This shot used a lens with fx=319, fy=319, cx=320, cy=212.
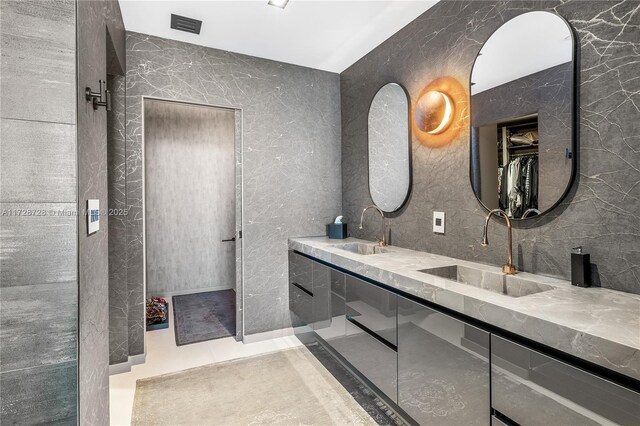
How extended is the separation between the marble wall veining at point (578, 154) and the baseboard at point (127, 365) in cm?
230

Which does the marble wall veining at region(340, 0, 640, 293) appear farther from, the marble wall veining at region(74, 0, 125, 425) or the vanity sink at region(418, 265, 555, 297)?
the marble wall veining at region(74, 0, 125, 425)

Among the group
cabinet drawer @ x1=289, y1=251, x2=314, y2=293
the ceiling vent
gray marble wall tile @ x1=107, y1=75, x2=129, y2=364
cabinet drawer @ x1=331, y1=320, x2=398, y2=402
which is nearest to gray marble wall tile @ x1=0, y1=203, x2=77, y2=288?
cabinet drawer @ x1=331, y1=320, x2=398, y2=402

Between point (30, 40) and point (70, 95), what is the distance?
187mm

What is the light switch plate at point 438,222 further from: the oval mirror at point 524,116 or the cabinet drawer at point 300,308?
the cabinet drawer at point 300,308

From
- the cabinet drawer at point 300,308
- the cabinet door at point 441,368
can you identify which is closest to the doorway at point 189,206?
the cabinet drawer at point 300,308

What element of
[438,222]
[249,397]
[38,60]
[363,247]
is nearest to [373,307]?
[438,222]

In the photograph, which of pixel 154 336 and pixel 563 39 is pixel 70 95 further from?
pixel 154 336

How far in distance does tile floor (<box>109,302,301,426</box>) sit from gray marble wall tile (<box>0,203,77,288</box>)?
57.8 inches

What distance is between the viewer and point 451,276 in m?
1.88

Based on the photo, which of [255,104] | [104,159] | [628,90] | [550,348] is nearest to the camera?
[550,348]

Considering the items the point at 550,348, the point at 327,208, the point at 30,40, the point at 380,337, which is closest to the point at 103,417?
the point at 380,337

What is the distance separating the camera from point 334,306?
2322 millimetres

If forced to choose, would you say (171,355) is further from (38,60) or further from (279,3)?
(279,3)

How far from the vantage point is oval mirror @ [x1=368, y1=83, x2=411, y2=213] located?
2.48m
